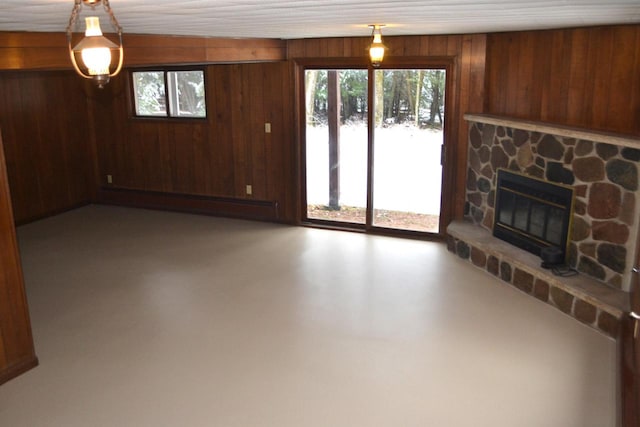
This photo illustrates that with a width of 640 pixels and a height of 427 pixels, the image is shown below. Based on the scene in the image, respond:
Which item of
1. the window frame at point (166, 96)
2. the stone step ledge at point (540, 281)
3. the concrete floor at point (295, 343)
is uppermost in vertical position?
the window frame at point (166, 96)

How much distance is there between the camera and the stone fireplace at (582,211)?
13.8ft

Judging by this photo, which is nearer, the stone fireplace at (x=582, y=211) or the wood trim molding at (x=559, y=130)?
the wood trim molding at (x=559, y=130)

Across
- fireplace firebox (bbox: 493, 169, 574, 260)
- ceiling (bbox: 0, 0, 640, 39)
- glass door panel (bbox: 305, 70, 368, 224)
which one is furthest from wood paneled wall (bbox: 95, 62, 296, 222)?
ceiling (bbox: 0, 0, 640, 39)

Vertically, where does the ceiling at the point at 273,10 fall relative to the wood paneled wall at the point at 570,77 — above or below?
above

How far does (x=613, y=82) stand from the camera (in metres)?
4.31

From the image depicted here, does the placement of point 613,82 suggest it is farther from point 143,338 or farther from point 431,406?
point 143,338

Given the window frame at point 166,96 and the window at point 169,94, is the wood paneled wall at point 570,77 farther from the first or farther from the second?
the window at point 169,94

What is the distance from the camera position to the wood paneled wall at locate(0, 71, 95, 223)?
270 inches

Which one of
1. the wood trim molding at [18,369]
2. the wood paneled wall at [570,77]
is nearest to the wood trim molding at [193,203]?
the wood paneled wall at [570,77]

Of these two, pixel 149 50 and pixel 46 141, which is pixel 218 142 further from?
pixel 149 50

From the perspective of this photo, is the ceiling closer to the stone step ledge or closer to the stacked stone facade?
the stacked stone facade

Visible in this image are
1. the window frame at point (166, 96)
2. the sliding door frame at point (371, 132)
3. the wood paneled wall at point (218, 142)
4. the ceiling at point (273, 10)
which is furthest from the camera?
the window frame at point (166, 96)

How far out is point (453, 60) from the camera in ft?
19.2

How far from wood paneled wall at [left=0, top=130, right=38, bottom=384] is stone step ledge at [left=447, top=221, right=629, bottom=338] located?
3.87 metres
